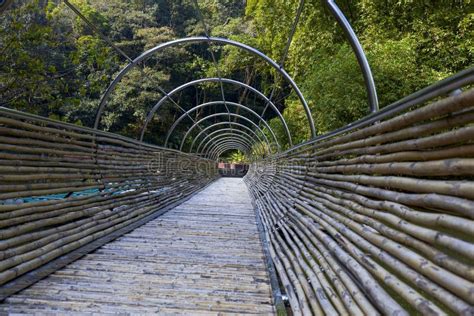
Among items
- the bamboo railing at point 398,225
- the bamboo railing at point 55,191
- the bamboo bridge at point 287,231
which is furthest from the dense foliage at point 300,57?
the bamboo railing at point 398,225

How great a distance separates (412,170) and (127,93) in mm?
18465

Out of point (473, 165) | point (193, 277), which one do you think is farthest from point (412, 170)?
point (193, 277)

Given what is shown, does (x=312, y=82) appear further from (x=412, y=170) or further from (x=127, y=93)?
(x=127, y=93)

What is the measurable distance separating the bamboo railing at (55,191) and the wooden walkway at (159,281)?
0.58ft

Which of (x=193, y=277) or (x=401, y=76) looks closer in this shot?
(x=193, y=277)

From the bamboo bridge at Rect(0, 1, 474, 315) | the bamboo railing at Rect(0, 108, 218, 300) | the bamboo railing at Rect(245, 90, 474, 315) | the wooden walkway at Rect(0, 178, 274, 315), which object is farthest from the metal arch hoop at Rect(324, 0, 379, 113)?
the bamboo railing at Rect(0, 108, 218, 300)

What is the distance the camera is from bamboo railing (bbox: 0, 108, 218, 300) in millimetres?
2332

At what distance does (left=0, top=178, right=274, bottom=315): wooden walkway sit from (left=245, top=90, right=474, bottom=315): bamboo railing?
0.36 metres

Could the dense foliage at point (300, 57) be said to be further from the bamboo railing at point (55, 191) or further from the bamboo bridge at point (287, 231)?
the bamboo bridge at point (287, 231)

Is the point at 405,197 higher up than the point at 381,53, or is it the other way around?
the point at 381,53

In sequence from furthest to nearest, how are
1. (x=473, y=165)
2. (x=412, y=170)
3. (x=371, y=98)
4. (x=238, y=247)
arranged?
(x=238, y=247) → (x=371, y=98) → (x=412, y=170) → (x=473, y=165)

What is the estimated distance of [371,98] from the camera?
240 cm

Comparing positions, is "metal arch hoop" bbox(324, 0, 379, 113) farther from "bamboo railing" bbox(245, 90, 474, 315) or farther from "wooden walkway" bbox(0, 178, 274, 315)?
"wooden walkway" bbox(0, 178, 274, 315)

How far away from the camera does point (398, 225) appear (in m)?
1.33
